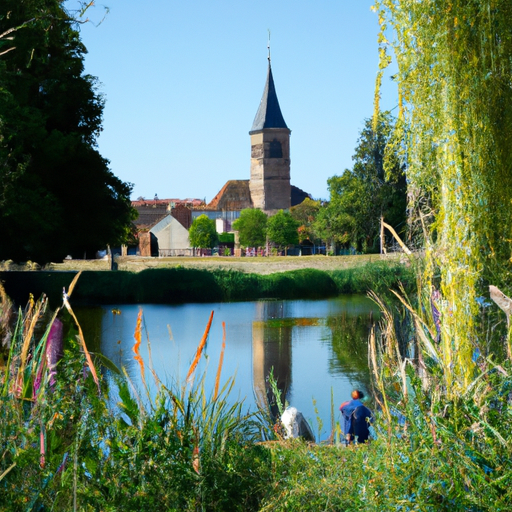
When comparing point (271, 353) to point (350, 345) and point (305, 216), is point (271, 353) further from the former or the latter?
point (305, 216)

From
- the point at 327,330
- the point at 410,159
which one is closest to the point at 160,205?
the point at 327,330

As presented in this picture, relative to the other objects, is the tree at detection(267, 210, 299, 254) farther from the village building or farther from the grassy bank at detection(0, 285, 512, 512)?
the grassy bank at detection(0, 285, 512, 512)

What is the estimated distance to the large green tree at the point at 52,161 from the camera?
18422mm

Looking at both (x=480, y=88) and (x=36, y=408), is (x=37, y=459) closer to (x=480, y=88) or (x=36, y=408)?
(x=36, y=408)

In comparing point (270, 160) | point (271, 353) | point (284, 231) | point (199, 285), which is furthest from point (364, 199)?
point (270, 160)

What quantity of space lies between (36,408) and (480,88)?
2.73m

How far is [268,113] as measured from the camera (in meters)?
123

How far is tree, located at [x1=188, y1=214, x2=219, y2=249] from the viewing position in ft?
280

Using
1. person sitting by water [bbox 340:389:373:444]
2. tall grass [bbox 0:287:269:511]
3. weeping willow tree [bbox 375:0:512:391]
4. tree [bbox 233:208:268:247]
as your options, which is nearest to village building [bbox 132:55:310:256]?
tree [bbox 233:208:268:247]

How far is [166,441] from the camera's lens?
3.36 metres

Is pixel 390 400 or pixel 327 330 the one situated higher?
pixel 390 400

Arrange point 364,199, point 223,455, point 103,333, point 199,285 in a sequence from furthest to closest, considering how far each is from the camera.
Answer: point 364,199, point 199,285, point 103,333, point 223,455

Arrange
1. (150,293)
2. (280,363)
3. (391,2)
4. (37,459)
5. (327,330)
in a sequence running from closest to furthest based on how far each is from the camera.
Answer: (37,459) < (391,2) < (280,363) < (327,330) < (150,293)

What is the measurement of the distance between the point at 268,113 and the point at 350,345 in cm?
10822
